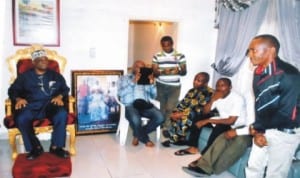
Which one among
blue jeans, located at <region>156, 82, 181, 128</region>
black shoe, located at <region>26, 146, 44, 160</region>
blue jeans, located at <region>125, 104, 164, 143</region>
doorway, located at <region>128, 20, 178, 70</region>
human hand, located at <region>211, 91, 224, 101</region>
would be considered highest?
doorway, located at <region>128, 20, 178, 70</region>

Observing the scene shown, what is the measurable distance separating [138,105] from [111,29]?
3.66 feet

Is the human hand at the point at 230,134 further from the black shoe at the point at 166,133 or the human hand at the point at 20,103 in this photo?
the human hand at the point at 20,103

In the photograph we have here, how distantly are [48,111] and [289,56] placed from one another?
266 centimetres

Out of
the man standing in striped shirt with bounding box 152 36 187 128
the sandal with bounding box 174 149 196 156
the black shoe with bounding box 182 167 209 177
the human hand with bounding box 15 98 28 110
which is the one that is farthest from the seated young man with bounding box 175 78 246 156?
the human hand with bounding box 15 98 28 110

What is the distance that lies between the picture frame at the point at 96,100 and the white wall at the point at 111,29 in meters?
0.11

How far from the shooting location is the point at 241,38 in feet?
→ 12.8

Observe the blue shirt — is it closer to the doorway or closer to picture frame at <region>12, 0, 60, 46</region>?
picture frame at <region>12, 0, 60, 46</region>

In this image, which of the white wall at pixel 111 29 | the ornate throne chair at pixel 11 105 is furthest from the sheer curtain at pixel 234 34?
the ornate throne chair at pixel 11 105

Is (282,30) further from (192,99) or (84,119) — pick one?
(84,119)

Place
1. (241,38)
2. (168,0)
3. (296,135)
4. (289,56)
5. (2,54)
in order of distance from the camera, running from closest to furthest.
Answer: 1. (296,135)
2. (289,56)
3. (2,54)
4. (241,38)
5. (168,0)

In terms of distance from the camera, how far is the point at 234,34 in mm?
4043

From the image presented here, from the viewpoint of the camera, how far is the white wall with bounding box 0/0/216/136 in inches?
150

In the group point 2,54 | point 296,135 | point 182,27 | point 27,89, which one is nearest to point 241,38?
point 182,27

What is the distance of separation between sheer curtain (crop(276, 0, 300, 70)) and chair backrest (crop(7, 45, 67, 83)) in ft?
8.63
